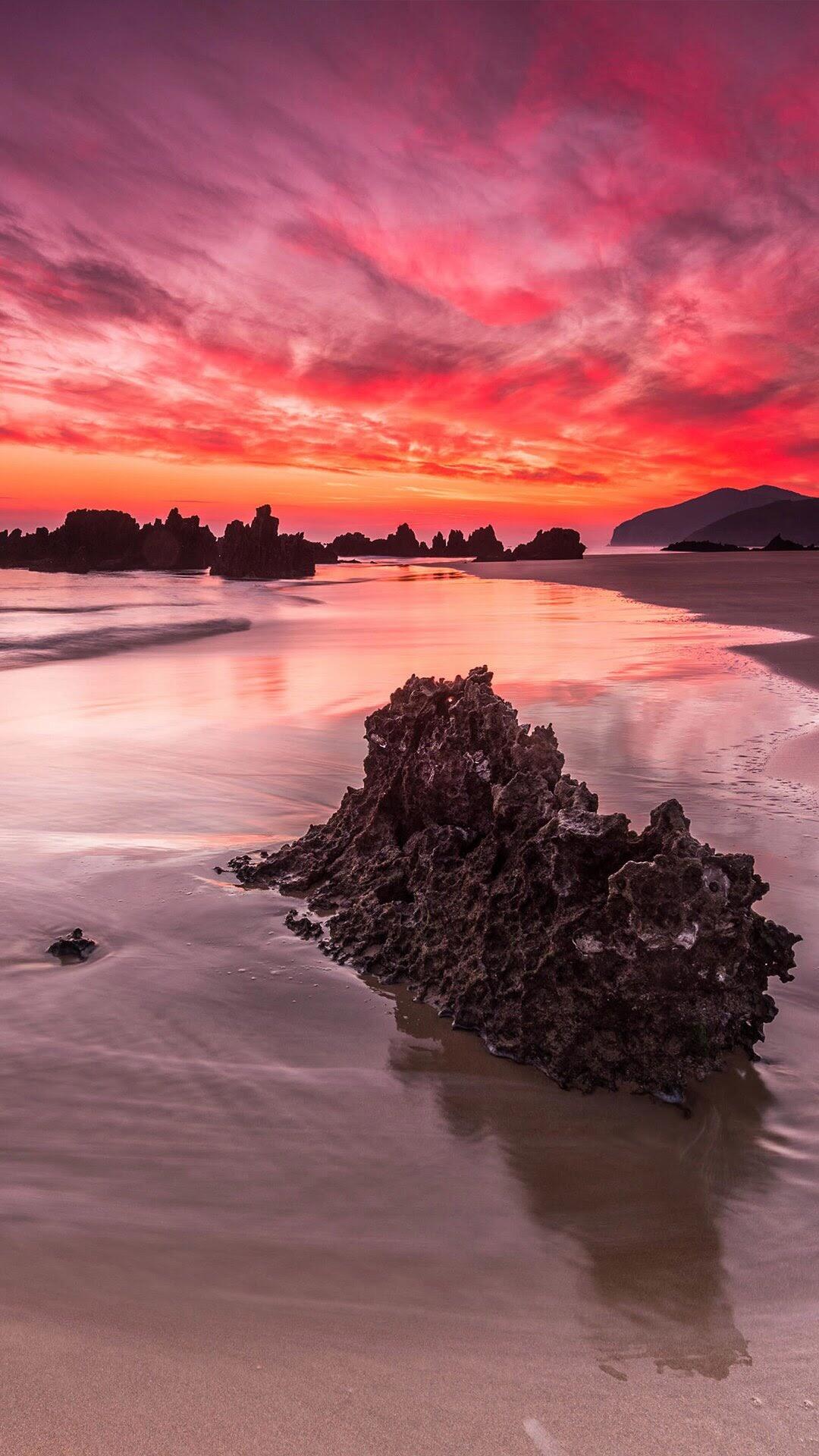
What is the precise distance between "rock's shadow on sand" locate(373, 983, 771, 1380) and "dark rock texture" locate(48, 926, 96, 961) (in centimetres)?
151

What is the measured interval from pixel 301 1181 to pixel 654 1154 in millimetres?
1080

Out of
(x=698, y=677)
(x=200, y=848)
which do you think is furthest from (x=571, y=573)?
(x=200, y=848)

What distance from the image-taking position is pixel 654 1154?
8.30 feet

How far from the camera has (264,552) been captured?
72.8 m

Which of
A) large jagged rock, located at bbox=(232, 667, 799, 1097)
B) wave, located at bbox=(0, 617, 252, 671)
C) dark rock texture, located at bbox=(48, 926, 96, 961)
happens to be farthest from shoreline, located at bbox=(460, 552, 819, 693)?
wave, located at bbox=(0, 617, 252, 671)

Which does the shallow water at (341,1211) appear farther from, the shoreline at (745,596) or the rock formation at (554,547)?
the rock formation at (554,547)

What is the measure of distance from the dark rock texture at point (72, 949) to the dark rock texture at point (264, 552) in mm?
69298

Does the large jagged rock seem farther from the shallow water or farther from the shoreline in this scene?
the shoreline

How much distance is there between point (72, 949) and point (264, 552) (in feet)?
236

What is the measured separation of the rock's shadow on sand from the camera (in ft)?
6.40

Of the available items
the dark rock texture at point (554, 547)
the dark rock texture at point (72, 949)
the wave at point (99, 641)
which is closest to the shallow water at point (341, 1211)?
the dark rock texture at point (72, 949)

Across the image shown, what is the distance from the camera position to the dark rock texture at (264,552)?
2859 inches

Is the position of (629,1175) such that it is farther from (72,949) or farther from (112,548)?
(112,548)

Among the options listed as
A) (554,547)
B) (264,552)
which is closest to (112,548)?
(264,552)
